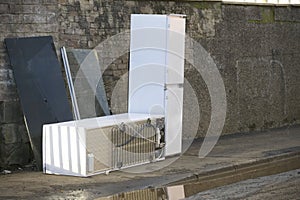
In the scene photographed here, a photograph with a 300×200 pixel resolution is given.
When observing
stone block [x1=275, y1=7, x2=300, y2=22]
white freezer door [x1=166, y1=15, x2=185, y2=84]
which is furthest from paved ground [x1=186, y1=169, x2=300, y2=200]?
stone block [x1=275, y1=7, x2=300, y2=22]

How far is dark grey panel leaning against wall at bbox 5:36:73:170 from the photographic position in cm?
1118

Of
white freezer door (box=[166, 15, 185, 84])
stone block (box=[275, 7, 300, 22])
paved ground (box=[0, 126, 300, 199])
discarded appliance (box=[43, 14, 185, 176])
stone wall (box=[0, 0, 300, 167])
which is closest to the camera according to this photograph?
paved ground (box=[0, 126, 300, 199])

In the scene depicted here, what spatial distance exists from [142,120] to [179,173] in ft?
3.19

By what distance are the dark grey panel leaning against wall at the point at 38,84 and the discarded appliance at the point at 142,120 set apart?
46cm

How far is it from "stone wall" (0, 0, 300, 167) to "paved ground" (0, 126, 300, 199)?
0.94m

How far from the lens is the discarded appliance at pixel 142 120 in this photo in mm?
10609

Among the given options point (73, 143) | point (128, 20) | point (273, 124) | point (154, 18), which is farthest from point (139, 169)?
point (273, 124)

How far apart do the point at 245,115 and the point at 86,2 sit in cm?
502

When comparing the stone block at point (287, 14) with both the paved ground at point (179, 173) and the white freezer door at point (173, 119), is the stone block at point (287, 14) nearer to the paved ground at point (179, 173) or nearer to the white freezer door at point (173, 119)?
the paved ground at point (179, 173)

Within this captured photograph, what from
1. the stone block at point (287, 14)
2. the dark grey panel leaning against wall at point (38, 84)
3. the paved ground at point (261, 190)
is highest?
the stone block at point (287, 14)

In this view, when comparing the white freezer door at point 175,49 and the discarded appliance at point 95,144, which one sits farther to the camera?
the white freezer door at point 175,49

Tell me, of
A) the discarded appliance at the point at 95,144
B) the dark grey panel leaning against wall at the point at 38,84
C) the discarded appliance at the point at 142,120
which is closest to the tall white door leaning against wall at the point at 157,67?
the discarded appliance at the point at 142,120

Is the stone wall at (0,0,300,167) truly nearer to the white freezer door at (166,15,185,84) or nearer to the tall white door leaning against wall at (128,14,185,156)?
the tall white door leaning against wall at (128,14,185,156)

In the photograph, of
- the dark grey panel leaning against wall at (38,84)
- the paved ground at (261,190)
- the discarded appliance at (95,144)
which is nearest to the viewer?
the paved ground at (261,190)
